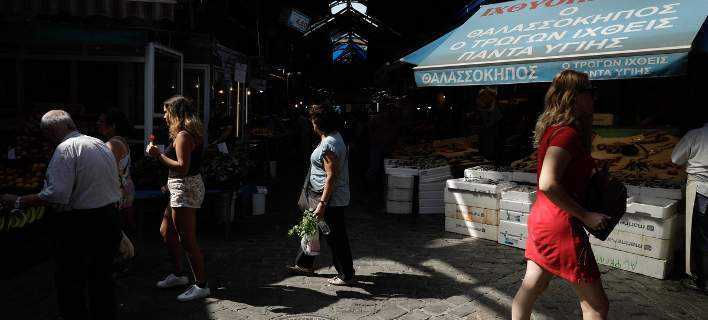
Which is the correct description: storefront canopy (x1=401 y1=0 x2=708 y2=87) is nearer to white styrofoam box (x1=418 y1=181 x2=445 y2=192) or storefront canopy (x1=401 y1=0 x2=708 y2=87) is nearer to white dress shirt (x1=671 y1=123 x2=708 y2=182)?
white dress shirt (x1=671 y1=123 x2=708 y2=182)

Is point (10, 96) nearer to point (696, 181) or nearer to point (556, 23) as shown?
point (556, 23)

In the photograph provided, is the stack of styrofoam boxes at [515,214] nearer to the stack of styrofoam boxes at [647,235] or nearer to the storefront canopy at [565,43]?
the stack of styrofoam boxes at [647,235]

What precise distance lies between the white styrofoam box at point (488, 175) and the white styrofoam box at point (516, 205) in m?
0.78

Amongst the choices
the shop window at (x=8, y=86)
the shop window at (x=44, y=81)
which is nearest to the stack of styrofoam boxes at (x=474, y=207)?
the shop window at (x=44, y=81)

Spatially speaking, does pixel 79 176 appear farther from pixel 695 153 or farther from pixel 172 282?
pixel 695 153

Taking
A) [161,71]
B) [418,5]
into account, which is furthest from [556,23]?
[418,5]

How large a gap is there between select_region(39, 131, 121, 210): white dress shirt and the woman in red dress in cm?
291

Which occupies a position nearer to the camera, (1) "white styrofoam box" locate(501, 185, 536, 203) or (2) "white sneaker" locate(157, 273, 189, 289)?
(2) "white sneaker" locate(157, 273, 189, 289)

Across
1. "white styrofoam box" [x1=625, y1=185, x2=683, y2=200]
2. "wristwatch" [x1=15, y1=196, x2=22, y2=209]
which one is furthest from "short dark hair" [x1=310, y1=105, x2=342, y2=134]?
"white styrofoam box" [x1=625, y1=185, x2=683, y2=200]

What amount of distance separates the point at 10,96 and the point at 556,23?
8982 millimetres

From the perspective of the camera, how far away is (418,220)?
849 cm

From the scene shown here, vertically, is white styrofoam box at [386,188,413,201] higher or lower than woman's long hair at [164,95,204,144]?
lower

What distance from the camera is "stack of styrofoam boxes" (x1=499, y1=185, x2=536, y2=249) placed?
21.5 ft

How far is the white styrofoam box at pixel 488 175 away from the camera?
7512 mm
